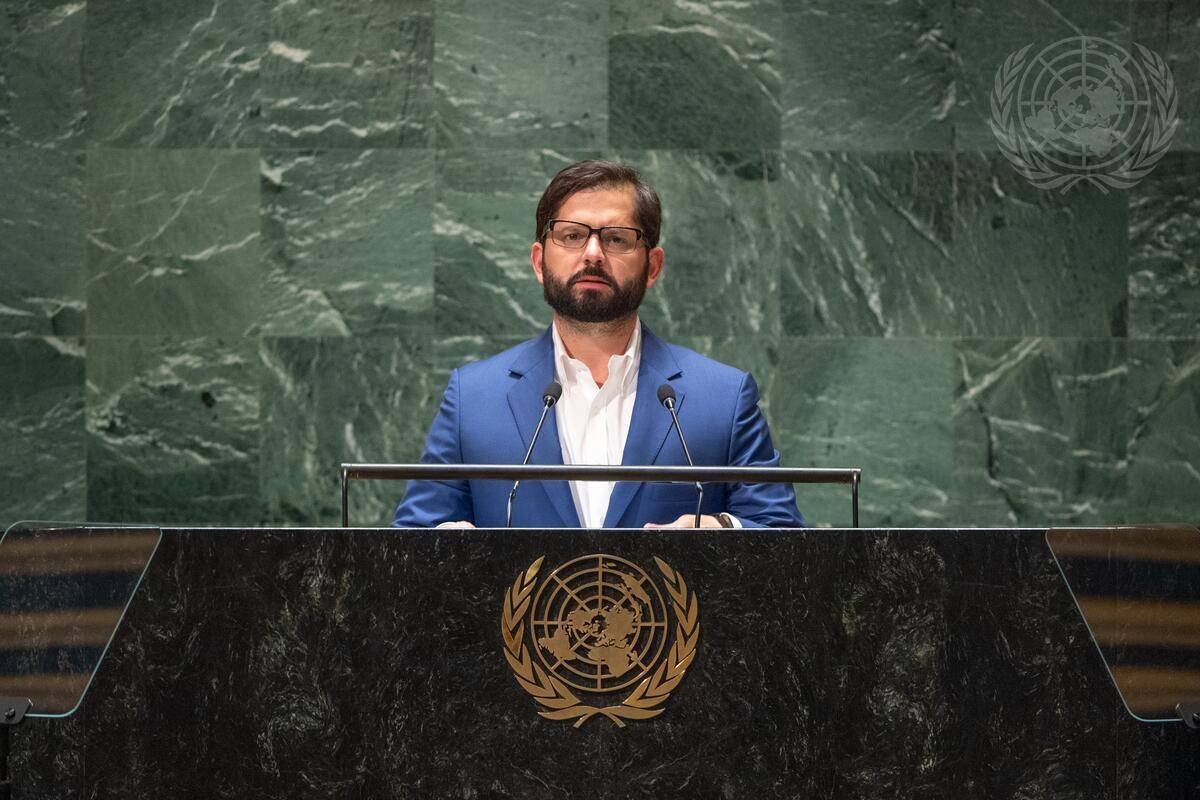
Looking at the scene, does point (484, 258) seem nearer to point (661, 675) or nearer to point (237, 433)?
point (237, 433)

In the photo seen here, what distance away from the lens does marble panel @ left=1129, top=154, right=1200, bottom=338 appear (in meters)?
4.83

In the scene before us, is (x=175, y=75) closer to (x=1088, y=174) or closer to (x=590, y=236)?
(x=590, y=236)

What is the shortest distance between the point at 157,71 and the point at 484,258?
1.39 metres

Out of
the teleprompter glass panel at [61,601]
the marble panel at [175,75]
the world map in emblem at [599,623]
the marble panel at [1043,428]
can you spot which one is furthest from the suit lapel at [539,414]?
the marble panel at [1043,428]

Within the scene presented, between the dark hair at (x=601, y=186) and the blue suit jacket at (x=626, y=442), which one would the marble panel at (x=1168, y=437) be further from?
the dark hair at (x=601, y=186)

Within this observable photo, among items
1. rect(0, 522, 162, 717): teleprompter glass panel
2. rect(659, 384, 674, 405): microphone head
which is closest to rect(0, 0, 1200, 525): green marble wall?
rect(659, 384, 674, 405): microphone head

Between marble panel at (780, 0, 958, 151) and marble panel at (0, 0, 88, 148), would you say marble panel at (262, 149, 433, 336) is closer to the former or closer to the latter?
marble panel at (0, 0, 88, 148)

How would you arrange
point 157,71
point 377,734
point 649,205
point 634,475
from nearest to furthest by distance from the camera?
point 377,734 < point 634,475 < point 649,205 < point 157,71

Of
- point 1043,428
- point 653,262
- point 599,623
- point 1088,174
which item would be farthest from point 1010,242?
point 599,623

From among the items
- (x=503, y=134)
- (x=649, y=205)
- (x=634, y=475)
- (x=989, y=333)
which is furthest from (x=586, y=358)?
(x=989, y=333)

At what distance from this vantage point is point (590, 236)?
307cm

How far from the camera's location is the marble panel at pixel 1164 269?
15.8 ft

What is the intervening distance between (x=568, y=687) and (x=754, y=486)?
3.26 feet

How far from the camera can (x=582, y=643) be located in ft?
6.72
